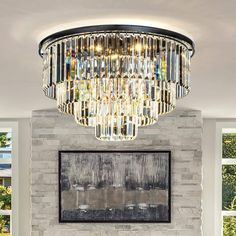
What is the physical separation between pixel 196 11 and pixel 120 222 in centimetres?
415

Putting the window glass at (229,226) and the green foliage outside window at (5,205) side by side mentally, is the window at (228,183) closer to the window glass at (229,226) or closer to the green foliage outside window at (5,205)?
the window glass at (229,226)

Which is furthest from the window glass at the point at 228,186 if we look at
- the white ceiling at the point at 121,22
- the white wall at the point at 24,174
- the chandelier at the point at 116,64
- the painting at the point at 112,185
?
the chandelier at the point at 116,64

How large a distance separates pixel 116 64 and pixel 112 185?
3.66 meters

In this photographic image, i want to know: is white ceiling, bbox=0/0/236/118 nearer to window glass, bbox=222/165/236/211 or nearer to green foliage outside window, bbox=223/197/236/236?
window glass, bbox=222/165/236/211

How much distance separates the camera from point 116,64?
243 centimetres

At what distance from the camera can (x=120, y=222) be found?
5.96 meters

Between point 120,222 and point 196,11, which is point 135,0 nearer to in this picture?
point 196,11

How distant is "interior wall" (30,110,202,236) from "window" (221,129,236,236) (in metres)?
1.19

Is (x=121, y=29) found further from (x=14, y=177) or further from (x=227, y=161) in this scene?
(x=227, y=161)

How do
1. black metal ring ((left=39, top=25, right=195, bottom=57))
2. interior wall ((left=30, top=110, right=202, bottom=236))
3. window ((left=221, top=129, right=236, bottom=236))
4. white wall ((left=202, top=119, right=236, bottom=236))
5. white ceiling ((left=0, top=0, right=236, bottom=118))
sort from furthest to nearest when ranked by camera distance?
window ((left=221, top=129, right=236, bottom=236)), white wall ((left=202, top=119, right=236, bottom=236)), interior wall ((left=30, top=110, right=202, bottom=236)), black metal ring ((left=39, top=25, right=195, bottom=57)), white ceiling ((left=0, top=0, right=236, bottom=118))

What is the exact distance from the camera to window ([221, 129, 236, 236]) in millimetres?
6984

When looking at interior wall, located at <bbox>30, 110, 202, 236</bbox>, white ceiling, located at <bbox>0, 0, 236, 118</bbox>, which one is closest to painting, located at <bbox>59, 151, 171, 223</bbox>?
interior wall, located at <bbox>30, 110, 202, 236</bbox>

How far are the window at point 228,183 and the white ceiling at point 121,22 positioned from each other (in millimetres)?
3446

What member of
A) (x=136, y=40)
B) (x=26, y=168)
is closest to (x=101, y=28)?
(x=136, y=40)
